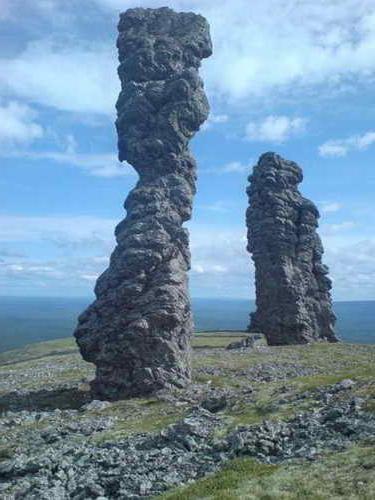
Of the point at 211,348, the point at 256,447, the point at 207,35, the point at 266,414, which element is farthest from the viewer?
the point at 211,348

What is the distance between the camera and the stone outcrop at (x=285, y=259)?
388 ft

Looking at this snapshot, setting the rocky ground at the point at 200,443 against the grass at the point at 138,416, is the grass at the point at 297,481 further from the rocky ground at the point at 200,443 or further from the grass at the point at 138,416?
the grass at the point at 138,416

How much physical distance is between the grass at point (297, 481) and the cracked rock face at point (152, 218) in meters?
34.9

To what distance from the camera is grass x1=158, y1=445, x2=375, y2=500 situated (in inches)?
1110

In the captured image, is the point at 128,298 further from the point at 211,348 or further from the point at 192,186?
the point at 211,348

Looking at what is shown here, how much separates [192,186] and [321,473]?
189 feet

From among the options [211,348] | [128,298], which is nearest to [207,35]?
[128,298]

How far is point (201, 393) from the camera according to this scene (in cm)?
6334

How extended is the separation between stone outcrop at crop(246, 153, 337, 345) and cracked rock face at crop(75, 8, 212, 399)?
133ft

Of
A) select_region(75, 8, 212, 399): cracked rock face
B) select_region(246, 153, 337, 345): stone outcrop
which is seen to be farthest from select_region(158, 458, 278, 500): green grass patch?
select_region(246, 153, 337, 345): stone outcrop

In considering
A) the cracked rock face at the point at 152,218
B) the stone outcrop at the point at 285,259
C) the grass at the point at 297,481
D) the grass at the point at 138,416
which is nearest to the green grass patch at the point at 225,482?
the grass at the point at 297,481

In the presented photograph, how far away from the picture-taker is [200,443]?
39719 millimetres

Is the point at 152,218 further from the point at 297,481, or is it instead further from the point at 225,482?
the point at 297,481

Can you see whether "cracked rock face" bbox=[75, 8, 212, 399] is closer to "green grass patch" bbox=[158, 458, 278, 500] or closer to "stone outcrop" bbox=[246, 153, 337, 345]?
"green grass patch" bbox=[158, 458, 278, 500]
